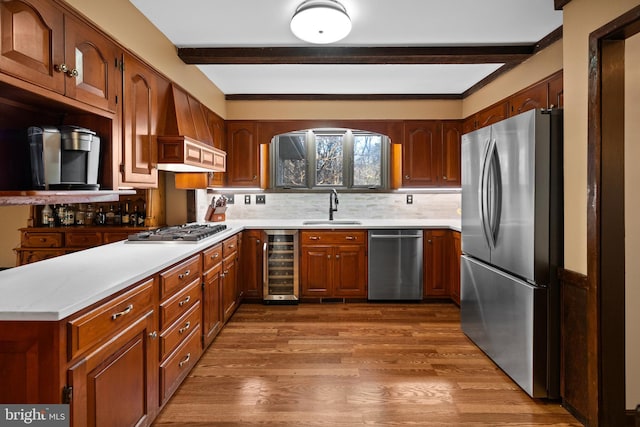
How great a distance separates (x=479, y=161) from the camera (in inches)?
114

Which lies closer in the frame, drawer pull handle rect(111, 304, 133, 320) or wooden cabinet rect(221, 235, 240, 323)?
drawer pull handle rect(111, 304, 133, 320)

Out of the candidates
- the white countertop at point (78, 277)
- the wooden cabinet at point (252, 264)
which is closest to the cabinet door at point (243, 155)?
the wooden cabinet at point (252, 264)

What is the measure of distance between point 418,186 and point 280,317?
228 centimetres

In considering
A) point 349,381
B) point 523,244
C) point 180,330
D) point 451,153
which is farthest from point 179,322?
point 451,153

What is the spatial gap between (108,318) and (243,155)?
3.39 meters

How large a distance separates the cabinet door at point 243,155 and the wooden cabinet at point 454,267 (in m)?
2.36

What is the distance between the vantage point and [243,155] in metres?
4.72

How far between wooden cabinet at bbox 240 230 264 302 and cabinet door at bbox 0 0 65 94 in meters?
2.66

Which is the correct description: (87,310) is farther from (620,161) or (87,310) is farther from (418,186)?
(418,186)

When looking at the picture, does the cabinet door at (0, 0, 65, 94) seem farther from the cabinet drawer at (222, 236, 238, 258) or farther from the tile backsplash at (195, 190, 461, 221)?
the tile backsplash at (195, 190, 461, 221)

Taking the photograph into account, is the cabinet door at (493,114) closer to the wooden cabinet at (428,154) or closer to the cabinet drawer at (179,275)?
the wooden cabinet at (428,154)

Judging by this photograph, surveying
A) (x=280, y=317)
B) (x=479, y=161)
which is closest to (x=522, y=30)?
(x=479, y=161)

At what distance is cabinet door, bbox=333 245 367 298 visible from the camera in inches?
170

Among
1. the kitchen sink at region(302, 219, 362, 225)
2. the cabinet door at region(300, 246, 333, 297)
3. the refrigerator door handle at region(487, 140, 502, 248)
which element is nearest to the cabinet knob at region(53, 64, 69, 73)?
the refrigerator door handle at region(487, 140, 502, 248)
